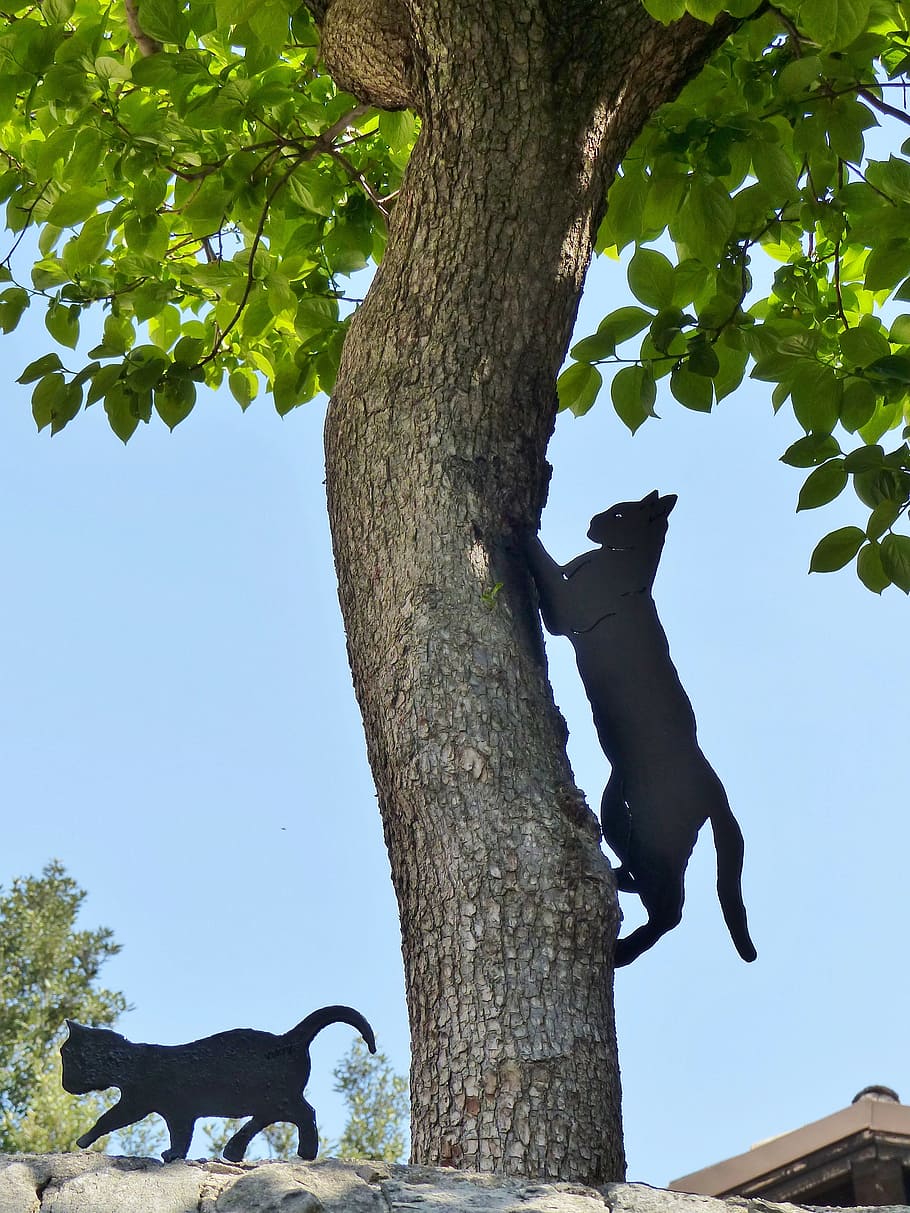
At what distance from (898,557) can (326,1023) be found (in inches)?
64.1

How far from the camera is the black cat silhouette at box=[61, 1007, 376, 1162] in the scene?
5.72 feet

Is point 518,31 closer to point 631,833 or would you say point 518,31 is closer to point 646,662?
point 646,662

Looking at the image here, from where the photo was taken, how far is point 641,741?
2213mm

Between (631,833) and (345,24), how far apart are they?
1.83 m

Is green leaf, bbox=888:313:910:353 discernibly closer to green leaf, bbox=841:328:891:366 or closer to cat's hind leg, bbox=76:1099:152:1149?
green leaf, bbox=841:328:891:366

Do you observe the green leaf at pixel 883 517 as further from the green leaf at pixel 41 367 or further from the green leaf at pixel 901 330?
the green leaf at pixel 41 367

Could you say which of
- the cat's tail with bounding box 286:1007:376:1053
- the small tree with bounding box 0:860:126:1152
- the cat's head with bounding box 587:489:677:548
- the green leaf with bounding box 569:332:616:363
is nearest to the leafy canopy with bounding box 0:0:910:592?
the green leaf with bounding box 569:332:616:363

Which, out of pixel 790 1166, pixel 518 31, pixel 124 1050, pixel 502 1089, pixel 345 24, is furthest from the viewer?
pixel 790 1166

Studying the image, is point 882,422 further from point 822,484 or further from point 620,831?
point 620,831

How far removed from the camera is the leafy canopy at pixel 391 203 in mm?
2789

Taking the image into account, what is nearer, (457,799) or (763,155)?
→ (457,799)

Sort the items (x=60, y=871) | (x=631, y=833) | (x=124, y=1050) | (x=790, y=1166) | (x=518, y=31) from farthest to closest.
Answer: (x=60, y=871) → (x=790, y=1166) → (x=518, y=31) → (x=631, y=833) → (x=124, y=1050)

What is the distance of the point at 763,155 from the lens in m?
2.78

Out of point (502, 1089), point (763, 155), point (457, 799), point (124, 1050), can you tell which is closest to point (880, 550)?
point (763, 155)
